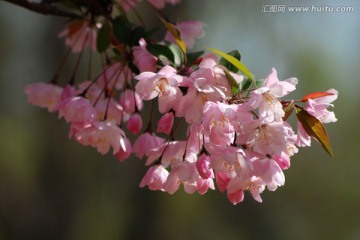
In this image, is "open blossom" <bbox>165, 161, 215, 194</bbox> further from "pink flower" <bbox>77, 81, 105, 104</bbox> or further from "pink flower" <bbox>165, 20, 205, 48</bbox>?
"pink flower" <bbox>165, 20, 205, 48</bbox>

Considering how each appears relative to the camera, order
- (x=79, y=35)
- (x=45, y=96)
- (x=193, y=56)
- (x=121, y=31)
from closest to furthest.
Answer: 1. (x=193, y=56)
2. (x=121, y=31)
3. (x=45, y=96)
4. (x=79, y=35)

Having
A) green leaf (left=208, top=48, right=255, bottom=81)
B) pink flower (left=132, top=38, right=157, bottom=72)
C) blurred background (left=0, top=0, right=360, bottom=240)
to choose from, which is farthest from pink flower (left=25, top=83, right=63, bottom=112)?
blurred background (left=0, top=0, right=360, bottom=240)

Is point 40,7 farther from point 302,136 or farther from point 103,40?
point 302,136

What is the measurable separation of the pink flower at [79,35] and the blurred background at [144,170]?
1.85 m

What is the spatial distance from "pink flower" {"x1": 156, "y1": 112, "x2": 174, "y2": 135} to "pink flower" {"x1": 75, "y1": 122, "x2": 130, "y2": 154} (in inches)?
4.3

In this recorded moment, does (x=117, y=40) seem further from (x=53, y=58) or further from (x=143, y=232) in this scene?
(x=143, y=232)

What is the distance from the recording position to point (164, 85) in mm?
850

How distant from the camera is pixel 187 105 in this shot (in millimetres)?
821

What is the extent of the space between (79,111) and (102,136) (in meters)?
0.06

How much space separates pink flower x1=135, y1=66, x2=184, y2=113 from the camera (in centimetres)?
83

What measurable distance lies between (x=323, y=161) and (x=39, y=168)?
6.44 ft

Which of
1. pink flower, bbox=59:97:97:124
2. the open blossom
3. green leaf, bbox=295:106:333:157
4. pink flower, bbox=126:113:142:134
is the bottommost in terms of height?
pink flower, bbox=126:113:142:134

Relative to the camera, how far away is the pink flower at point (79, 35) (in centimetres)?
132

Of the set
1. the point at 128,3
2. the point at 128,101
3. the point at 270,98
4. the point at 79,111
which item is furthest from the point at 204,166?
the point at 128,3
